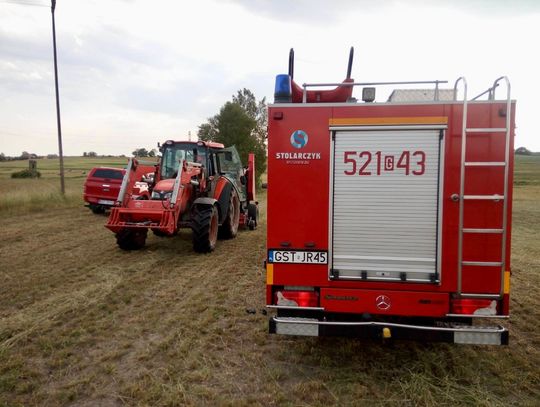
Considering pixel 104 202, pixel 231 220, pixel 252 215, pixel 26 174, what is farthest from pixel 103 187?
pixel 26 174

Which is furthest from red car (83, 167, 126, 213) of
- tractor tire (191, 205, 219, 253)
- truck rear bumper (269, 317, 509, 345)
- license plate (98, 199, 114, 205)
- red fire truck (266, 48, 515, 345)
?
truck rear bumper (269, 317, 509, 345)

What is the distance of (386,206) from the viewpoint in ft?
11.6

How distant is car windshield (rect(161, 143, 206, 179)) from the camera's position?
31.0 feet

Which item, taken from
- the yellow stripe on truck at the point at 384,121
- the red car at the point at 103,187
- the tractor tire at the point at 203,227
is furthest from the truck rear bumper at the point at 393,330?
the red car at the point at 103,187

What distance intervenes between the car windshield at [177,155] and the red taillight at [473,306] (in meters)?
6.96

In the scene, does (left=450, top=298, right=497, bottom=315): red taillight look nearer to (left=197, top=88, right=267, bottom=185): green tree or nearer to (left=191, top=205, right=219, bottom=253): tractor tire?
(left=191, top=205, right=219, bottom=253): tractor tire

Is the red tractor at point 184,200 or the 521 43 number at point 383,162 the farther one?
the red tractor at point 184,200

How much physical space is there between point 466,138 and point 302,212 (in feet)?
4.85

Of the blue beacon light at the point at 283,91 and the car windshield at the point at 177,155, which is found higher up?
the blue beacon light at the point at 283,91

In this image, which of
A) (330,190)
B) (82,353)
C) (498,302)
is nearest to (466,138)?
(330,190)

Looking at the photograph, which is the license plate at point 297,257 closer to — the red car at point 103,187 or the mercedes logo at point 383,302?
the mercedes logo at point 383,302

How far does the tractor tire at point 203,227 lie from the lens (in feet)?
26.5

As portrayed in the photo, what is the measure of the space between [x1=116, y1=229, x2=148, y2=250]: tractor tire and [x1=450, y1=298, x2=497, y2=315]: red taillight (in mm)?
6485

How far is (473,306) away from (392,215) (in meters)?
1.03
